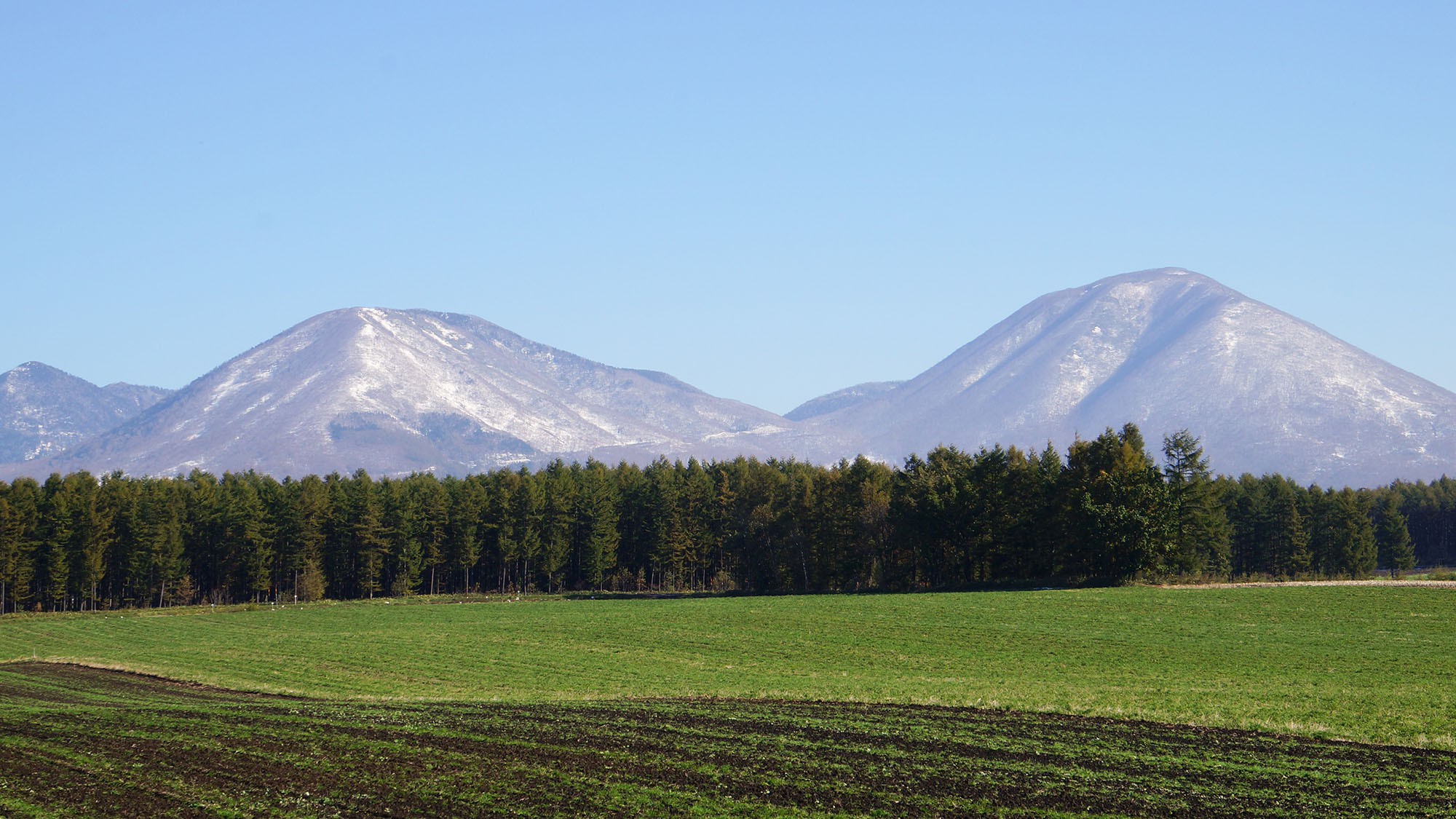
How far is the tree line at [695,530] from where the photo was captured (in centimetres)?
10262

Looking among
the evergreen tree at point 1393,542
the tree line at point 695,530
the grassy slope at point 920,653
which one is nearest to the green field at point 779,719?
the grassy slope at point 920,653

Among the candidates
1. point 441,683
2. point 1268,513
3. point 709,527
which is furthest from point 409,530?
point 1268,513

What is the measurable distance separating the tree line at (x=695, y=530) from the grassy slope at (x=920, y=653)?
17.3 metres

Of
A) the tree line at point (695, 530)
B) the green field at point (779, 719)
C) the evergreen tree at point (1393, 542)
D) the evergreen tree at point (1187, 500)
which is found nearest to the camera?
the green field at point (779, 719)

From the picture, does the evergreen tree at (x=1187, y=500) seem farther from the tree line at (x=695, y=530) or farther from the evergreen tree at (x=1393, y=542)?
the evergreen tree at (x=1393, y=542)

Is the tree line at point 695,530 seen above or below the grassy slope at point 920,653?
above

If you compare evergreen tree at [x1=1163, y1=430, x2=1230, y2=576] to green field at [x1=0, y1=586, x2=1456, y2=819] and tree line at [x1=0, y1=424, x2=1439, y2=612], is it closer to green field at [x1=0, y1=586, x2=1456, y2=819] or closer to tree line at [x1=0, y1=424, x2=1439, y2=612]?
tree line at [x1=0, y1=424, x2=1439, y2=612]

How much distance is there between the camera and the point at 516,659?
58500 mm

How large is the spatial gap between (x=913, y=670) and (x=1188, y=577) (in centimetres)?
5635

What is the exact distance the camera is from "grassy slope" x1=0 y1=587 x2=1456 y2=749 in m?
39.1

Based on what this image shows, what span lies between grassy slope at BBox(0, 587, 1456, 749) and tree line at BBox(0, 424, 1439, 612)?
1730cm

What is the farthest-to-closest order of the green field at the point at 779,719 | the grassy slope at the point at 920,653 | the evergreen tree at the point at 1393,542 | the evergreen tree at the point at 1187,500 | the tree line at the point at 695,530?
the evergreen tree at the point at 1393,542, the tree line at the point at 695,530, the evergreen tree at the point at 1187,500, the grassy slope at the point at 920,653, the green field at the point at 779,719

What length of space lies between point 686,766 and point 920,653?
3175cm

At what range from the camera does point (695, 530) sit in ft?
463
